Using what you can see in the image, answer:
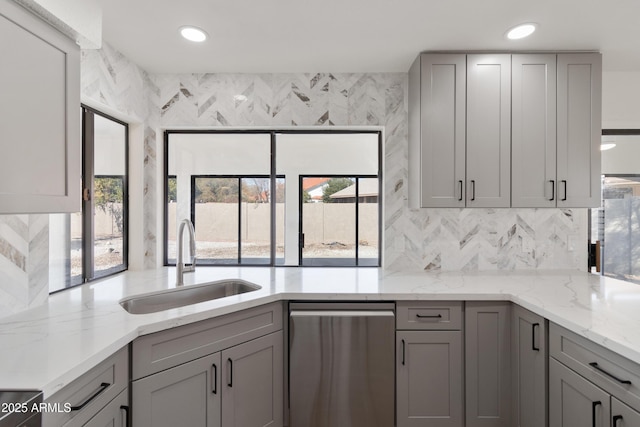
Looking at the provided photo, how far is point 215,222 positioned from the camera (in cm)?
284

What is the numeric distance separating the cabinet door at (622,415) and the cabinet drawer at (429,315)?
2.38 ft

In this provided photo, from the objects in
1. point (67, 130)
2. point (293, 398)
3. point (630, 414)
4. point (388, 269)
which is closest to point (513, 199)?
point (388, 269)

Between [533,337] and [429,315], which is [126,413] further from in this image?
[533,337]

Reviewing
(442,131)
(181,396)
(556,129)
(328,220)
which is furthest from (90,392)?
(556,129)

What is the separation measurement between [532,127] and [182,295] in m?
2.47

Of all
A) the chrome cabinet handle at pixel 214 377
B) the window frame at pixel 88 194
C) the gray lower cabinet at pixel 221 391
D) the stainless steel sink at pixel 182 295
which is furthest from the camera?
the window frame at pixel 88 194

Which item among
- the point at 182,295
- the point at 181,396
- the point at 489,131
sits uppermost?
the point at 489,131

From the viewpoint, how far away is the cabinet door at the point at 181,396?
1349mm

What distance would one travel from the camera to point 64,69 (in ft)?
4.00

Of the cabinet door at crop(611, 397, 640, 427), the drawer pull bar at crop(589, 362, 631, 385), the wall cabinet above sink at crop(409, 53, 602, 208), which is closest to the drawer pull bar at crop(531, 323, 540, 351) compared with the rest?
the drawer pull bar at crop(589, 362, 631, 385)

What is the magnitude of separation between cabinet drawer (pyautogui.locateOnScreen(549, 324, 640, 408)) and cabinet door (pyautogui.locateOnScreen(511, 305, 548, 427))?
0.27 feet

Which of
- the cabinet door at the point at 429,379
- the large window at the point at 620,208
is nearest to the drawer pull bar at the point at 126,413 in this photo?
the cabinet door at the point at 429,379

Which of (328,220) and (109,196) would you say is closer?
(109,196)

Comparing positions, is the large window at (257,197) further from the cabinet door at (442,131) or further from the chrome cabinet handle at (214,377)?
the chrome cabinet handle at (214,377)
